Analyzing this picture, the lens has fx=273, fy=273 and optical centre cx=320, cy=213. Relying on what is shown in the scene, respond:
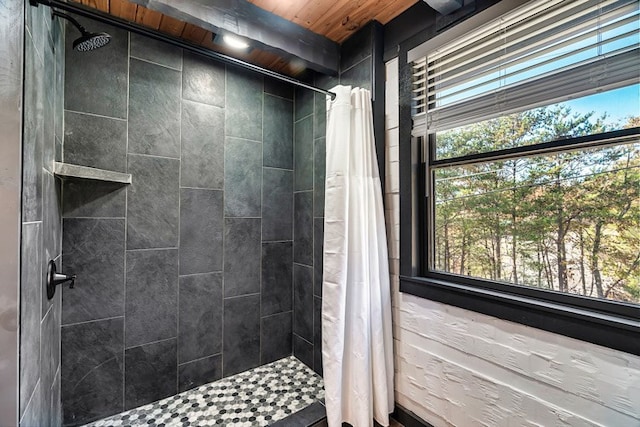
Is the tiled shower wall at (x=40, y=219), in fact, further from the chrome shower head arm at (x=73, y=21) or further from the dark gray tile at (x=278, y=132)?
the dark gray tile at (x=278, y=132)

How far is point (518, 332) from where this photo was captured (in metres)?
1.18

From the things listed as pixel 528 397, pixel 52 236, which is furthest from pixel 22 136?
pixel 528 397

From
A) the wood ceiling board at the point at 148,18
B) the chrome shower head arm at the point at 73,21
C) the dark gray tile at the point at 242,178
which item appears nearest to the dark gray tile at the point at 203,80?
the wood ceiling board at the point at 148,18

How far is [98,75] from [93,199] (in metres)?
0.74

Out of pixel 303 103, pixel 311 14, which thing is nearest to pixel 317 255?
pixel 303 103

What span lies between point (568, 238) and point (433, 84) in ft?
3.24

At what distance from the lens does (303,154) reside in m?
2.27

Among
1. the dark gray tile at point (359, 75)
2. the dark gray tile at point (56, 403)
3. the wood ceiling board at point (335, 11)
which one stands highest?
the wood ceiling board at point (335, 11)

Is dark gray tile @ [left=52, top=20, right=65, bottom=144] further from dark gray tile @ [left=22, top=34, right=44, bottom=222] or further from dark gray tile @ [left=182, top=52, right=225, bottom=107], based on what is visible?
dark gray tile @ [left=182, top=52, right=225, bottom=107]

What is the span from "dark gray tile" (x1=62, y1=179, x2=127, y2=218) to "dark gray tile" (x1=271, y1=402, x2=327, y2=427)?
158 centimetres

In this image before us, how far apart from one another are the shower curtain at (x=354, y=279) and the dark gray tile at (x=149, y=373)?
109 centimetres

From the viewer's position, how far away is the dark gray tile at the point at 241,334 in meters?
2.05

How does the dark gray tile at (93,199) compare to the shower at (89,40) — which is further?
the dark gray tile at (93,199)

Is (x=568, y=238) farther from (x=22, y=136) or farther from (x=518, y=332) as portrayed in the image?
(x=22, y=136)
